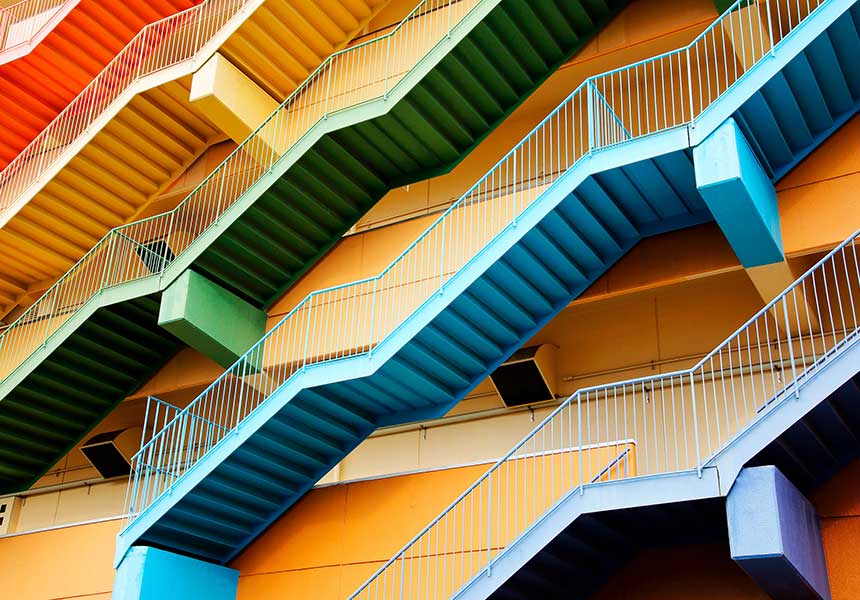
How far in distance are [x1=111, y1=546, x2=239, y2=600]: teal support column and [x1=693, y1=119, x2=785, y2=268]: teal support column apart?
1008cm

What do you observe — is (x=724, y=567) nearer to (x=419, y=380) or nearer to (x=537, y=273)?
(x=537, y=273)

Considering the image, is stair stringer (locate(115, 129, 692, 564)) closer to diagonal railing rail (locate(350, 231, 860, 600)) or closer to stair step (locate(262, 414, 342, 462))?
stair step (locate(262, 414, 342, 462))

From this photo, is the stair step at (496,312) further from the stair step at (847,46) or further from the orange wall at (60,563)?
the orange wall at (60,563)

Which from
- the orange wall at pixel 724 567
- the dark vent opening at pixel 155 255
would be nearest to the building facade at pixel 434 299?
the orange wall at pixel 724 567

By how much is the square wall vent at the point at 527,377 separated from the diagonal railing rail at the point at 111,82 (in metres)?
8.97

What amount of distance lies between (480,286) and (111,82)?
10365 mm

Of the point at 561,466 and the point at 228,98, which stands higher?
the point at 228,98

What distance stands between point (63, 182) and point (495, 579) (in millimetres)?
12682

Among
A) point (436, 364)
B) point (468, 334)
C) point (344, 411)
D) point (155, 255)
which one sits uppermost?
point (155, 255)

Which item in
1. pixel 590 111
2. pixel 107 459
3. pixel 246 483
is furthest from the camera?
pixel 107 459

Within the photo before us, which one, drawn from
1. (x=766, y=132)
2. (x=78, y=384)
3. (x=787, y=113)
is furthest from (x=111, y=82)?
(x=787, y=113)

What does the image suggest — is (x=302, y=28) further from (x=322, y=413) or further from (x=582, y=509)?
(x=582, y=509)

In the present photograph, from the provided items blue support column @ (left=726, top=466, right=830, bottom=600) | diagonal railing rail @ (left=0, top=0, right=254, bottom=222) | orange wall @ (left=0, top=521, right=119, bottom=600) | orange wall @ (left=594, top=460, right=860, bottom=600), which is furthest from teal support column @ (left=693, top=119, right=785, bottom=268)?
orange wall @ (left=0, top=521, right=119, bottom=600)

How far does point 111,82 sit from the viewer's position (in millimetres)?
21281
